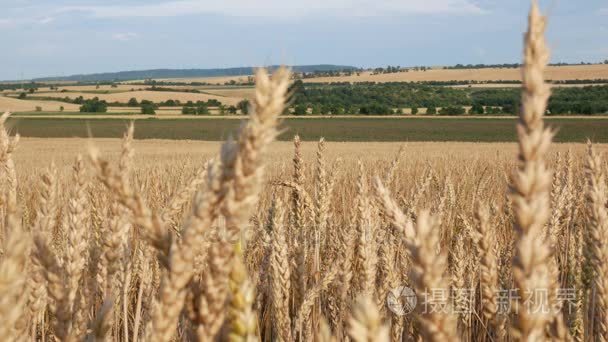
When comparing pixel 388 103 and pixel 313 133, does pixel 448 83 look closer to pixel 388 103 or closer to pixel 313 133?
pixel 388 103

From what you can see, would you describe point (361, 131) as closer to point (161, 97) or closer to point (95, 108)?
point (95, 108)

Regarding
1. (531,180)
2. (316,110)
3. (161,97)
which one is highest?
(161,97)

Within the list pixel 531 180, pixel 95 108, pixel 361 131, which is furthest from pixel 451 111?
pixel 531 180

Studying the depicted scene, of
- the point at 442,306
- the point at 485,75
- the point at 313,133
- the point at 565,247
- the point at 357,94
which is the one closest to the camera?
the point at 442,306

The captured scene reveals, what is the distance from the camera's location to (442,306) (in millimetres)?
874

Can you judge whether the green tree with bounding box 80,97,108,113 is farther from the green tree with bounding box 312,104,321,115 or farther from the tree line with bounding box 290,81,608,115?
the green tree with bounding box 312,104,321,115

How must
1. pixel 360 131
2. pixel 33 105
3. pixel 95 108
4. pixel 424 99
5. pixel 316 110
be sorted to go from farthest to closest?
pixel 424 99
pixel 316 110
pixel 33 105
pixel 95 108
pixel 360 131

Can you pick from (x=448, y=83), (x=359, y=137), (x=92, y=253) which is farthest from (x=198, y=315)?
(x=448, y=83)

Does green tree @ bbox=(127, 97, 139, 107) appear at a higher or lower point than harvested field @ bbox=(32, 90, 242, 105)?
lower

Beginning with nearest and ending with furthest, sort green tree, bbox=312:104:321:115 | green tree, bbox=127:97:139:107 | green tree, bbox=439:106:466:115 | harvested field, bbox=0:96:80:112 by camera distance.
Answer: harvested field, bbox=0:96:80:112
green tree, bbox=439:106:466:115
green tree, bbox=312:104:321:115
green tree, bbox=127:97:139:107

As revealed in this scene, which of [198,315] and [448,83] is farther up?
[448,83]

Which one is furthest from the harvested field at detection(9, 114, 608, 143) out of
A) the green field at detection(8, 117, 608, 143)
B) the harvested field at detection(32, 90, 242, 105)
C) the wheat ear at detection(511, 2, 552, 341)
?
the wheat ear at detection(511, 2, 552, 341)

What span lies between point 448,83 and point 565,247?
11236cm

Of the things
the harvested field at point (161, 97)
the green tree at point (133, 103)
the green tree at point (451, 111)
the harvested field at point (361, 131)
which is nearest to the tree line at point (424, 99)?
the green tree at point (451, 111)
